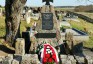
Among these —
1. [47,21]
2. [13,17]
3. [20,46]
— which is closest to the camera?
[20,46]

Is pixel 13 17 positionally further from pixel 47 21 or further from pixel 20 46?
pixel 20 46

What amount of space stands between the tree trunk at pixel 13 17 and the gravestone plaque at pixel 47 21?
7.51ft

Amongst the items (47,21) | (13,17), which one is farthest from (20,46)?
(13,17)

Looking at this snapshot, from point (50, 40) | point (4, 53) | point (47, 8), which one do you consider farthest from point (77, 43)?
point (4, 53)

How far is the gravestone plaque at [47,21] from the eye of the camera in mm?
15484

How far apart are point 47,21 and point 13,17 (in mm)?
2658

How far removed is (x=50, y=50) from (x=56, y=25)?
11.1 ft

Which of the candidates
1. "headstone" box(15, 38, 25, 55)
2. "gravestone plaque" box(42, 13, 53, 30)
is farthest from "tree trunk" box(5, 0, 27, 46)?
"headstone" box(15, 38, 25, 55)

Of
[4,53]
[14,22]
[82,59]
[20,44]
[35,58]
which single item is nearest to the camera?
[35,58]

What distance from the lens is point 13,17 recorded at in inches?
679

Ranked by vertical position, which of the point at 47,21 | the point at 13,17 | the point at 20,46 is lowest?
the point at 20,46

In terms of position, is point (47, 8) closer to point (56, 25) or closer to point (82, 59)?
point (56, 25)

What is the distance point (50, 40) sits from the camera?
1548 cm

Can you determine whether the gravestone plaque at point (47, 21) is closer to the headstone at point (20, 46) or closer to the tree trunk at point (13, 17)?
the headstone at point (20, 46)
